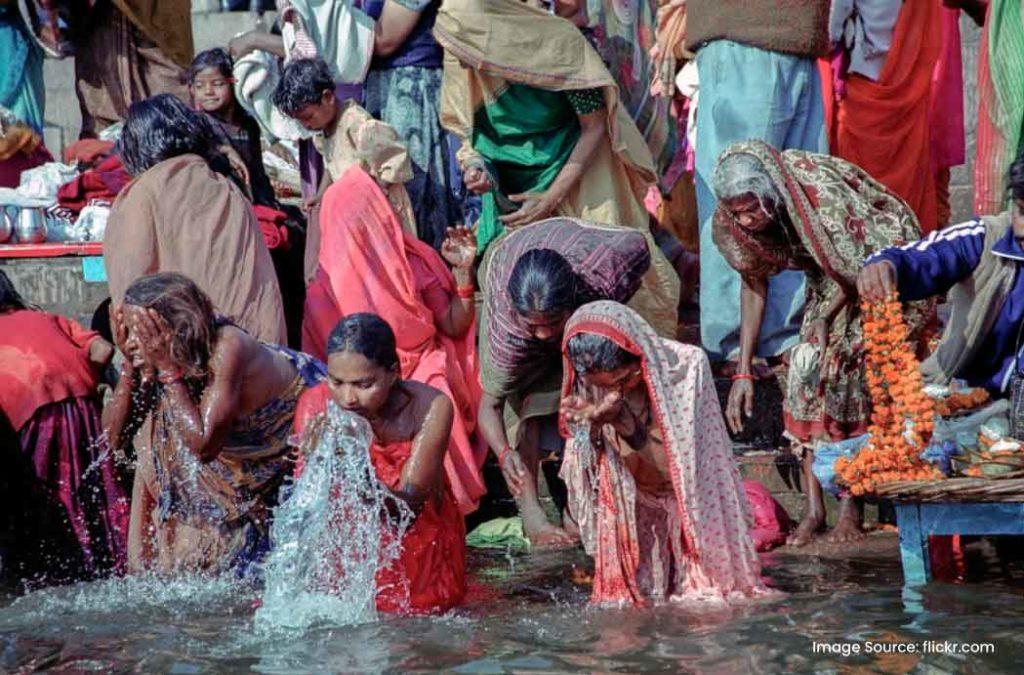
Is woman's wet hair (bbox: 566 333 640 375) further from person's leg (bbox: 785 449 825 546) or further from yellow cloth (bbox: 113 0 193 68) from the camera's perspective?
yellow cloth (bbox: 113 0 193 68)

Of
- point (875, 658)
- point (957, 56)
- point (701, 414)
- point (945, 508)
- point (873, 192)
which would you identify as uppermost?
point (957, 56)

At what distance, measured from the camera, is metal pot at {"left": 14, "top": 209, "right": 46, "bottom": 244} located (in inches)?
342

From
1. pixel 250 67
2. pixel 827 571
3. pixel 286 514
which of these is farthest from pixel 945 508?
pixel 250 67

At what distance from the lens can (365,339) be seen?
6.16 metres

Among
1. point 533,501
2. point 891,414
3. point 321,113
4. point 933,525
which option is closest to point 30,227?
point 321,113

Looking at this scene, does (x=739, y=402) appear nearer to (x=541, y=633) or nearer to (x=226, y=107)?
(x=541, y=633)

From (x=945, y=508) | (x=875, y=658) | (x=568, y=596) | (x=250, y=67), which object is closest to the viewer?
(x=875, y=658)

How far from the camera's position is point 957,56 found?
363 inches

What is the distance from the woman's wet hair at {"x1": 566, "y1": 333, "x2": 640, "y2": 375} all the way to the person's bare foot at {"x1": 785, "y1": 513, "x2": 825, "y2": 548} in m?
1.54

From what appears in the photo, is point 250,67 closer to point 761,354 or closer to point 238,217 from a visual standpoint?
point 238,217

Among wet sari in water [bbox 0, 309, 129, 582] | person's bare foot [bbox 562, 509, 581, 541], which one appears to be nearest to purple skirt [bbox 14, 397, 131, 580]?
wet sari in water [bbox 0, 309, 129, 582]

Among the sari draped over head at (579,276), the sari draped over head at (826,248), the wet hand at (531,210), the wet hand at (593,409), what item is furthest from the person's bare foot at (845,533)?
the wet hand at (531,210)

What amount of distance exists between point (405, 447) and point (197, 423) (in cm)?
75

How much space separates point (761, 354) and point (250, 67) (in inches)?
112
